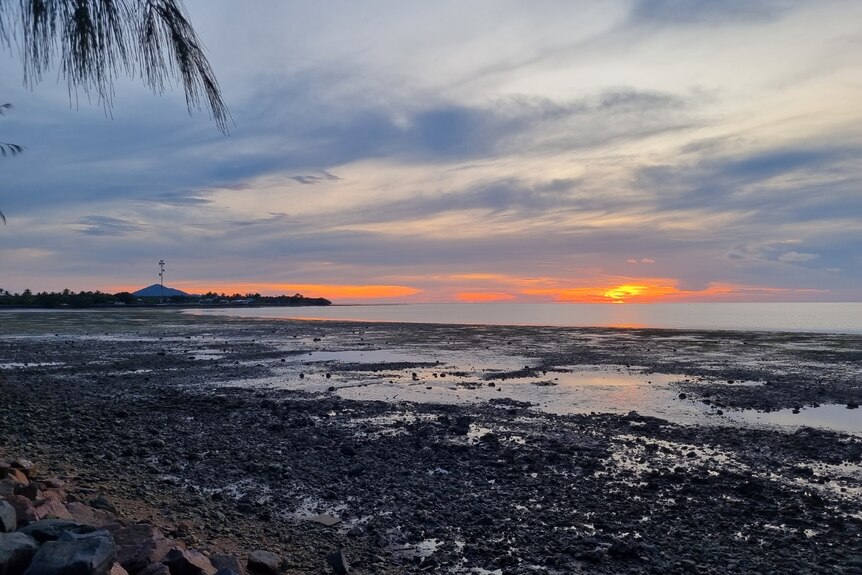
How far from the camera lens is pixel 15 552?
4.47m

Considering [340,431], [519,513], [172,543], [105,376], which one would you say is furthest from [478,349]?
[172,543]

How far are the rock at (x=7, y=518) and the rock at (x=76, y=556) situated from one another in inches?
30.2

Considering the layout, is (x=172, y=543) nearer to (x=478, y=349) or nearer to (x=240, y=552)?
(x=240, y=552)

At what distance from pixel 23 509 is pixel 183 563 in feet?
5.49

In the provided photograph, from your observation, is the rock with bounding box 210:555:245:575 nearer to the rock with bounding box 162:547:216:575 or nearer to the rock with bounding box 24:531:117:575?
the rock with bounding box 162:547:216:575

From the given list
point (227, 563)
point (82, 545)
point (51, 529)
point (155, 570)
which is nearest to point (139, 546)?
point (155, 570)

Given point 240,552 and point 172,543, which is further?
point 240,552

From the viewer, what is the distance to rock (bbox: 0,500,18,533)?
16.5ft

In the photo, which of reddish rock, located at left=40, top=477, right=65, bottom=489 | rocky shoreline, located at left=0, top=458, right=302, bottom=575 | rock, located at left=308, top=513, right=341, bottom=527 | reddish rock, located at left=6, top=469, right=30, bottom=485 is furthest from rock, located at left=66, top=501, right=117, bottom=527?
rock, located at left=308, top=513, right=341, bottom=527

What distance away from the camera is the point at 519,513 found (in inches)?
331

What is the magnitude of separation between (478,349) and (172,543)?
31.8 meters

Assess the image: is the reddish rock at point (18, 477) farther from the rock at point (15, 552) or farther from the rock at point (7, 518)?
the rock at point (15, 552)

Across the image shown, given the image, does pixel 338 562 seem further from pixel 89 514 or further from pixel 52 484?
pixel 52 484

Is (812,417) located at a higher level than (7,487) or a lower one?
lower
